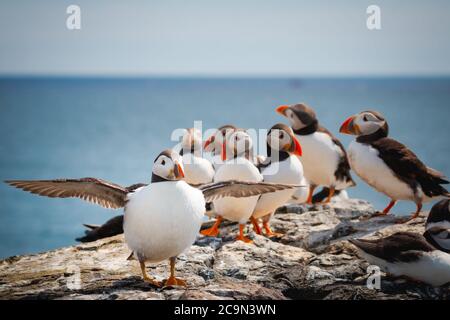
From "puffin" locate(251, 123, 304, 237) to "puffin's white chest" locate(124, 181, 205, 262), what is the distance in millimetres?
1960

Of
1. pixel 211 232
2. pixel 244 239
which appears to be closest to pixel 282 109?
pixel 211 232

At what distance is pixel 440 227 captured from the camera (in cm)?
653

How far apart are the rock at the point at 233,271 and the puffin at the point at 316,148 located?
182 centimetres

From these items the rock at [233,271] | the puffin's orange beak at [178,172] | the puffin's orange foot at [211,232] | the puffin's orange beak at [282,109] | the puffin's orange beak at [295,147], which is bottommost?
the rock at [233,271]

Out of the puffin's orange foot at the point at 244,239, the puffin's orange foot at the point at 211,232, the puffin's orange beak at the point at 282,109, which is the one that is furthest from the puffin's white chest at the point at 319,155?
the puffin's orange foot at the point at 244,239

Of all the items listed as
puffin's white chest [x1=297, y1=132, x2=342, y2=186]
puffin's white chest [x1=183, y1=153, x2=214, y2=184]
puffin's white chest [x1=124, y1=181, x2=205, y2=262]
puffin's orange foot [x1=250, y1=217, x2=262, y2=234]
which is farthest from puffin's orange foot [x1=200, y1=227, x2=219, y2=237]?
puffin's white chest [x1=297, y1=132, x2=342, y2=186]

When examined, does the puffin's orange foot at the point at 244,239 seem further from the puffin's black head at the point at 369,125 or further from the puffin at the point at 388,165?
the puffin's black head at the point at 369,125

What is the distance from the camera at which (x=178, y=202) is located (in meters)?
5.69

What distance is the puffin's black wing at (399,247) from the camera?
6.16m

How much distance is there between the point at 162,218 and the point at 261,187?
1.24 meters

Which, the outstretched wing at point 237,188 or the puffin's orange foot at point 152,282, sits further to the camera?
the outstretched wing at point 237,188

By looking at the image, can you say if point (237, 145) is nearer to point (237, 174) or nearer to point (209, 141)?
point (237, 174)

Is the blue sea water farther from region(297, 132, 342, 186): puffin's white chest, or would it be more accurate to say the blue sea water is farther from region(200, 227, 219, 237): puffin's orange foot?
region(200, 227, 219, 237): puffin's orange foot

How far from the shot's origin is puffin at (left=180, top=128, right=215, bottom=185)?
827 cm
